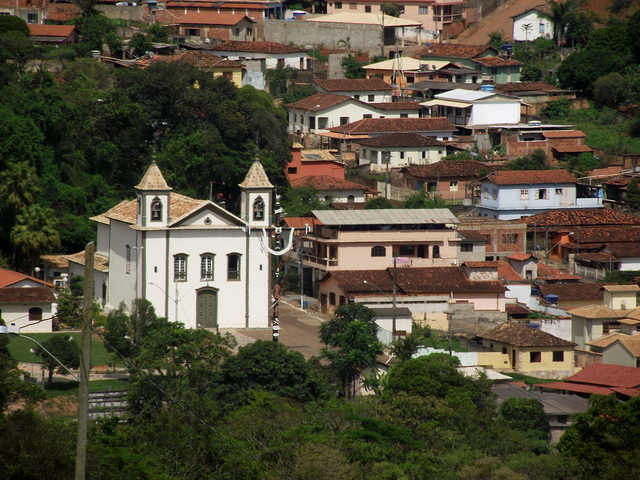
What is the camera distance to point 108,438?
26.8 metres

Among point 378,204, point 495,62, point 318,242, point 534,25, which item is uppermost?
point 534,25

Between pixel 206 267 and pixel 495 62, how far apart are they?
44.5m

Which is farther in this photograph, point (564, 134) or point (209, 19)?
point (209, 19)

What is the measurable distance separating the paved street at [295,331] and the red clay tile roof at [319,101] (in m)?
26.2

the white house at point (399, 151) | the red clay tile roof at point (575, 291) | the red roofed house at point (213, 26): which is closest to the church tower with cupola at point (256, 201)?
the red clay tile roof at point (575, 291)

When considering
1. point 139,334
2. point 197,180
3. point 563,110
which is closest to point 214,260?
point 139,334

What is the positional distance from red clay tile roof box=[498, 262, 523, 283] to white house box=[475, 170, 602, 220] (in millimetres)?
8711

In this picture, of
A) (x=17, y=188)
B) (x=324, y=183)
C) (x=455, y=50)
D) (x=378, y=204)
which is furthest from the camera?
(x=455, y=50)

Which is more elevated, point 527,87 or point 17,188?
point 527,87

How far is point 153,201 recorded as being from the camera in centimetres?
4575

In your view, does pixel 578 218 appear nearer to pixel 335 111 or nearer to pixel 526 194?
pixel 526 194

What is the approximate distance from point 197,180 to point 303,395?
25.8 meters

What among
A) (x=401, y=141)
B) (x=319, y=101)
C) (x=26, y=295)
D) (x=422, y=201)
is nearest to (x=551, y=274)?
(x=422, y=201)

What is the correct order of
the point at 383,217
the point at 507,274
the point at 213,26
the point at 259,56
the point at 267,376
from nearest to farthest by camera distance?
1. the point at 267,376
2. the point at 383,217
3. the point at 507,274
4. the point at 259,56
5. the point at 213,26
